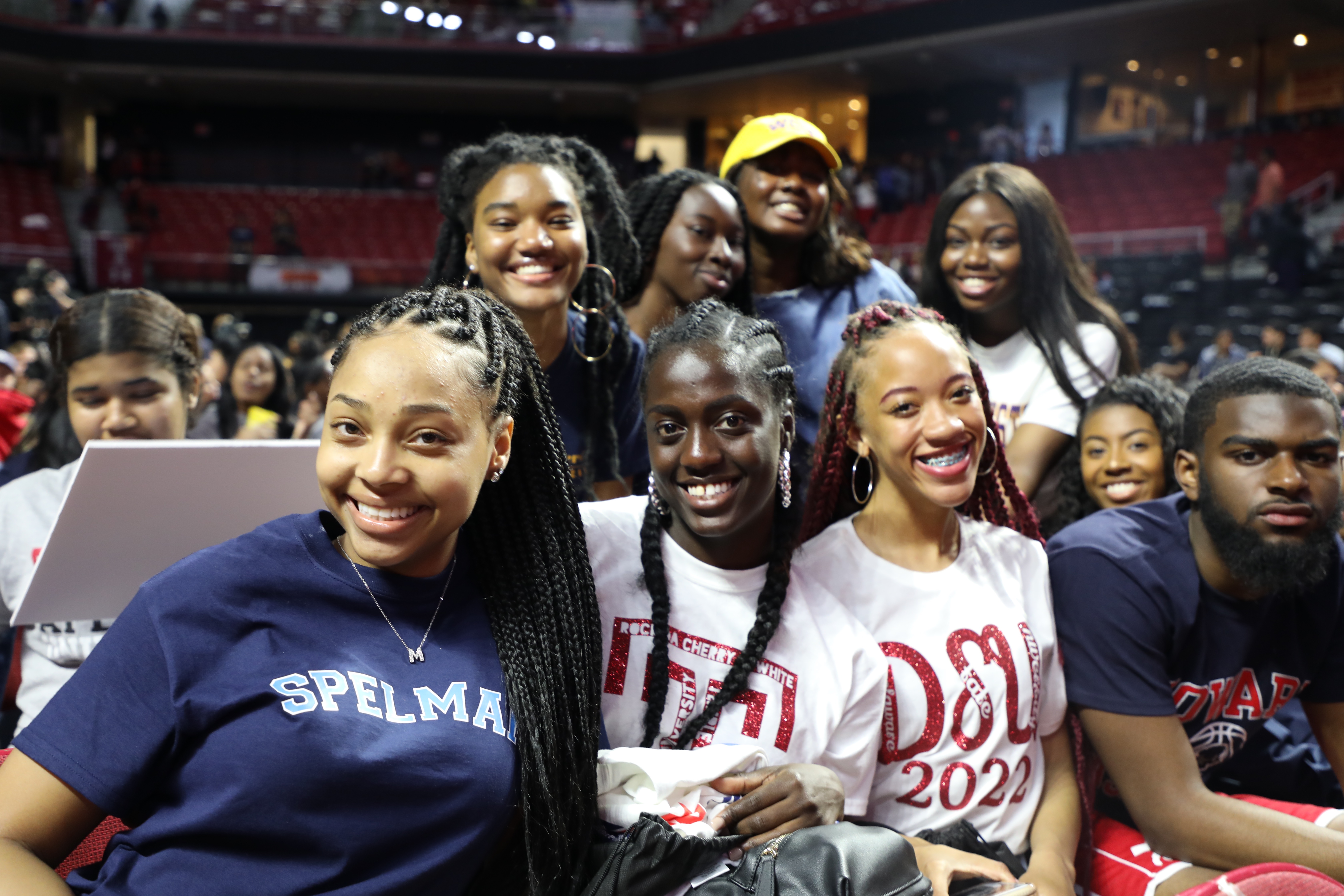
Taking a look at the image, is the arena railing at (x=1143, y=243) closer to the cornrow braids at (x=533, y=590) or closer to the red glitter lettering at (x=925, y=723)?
the red glitter lettering at (x=925, y=723)

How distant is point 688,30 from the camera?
15883 mm

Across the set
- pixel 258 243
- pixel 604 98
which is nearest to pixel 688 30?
pixel 604 98

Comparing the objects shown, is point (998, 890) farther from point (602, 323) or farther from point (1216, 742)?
point (602, 323)

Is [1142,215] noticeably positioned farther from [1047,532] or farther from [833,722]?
[833,722]

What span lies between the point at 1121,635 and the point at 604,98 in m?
15.6

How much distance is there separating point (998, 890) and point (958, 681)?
1.12ft

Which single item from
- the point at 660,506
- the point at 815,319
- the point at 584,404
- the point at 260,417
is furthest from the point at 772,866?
the point at 260,417

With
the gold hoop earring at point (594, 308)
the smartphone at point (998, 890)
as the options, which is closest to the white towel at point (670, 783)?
the smartphone at point (998, 890)

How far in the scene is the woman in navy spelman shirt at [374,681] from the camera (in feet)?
3.94

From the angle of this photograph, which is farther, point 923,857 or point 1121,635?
point 1121,635

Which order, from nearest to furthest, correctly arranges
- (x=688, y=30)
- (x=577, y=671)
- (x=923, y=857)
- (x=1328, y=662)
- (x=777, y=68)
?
(x=577, y=671), (x=923, y=857), (x=1328, y=662), (x=777, y=68), (x=688, y=30)

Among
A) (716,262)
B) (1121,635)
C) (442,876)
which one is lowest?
(442,876)

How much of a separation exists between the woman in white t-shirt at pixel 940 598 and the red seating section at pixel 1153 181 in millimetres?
9719

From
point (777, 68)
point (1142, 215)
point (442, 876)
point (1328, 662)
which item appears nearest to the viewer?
point (442, 876)
